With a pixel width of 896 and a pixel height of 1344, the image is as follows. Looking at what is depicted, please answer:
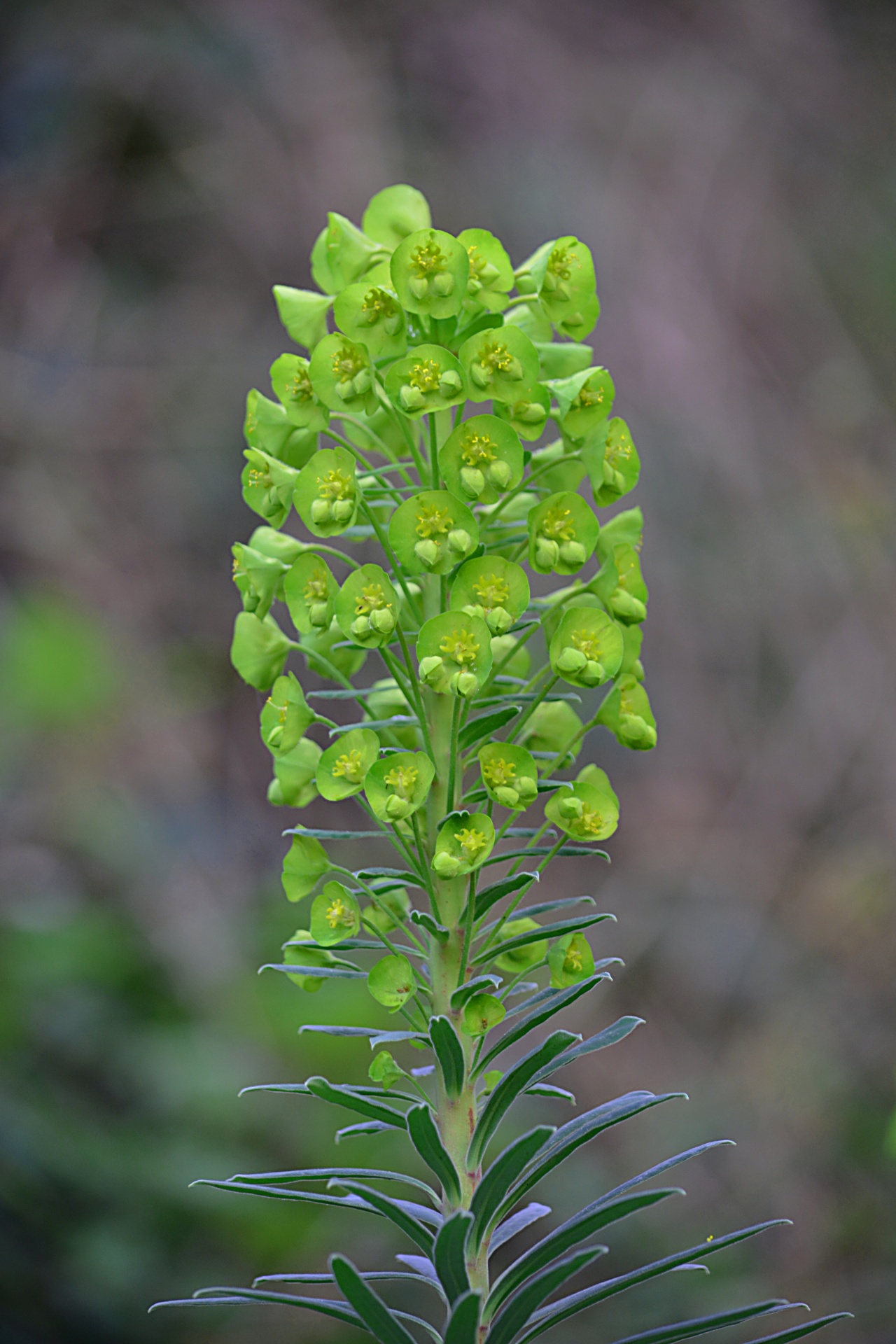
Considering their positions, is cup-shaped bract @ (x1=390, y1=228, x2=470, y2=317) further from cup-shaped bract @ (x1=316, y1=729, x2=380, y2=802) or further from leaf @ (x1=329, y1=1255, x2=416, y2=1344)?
leaf @ (x1=329, y1=1255, x2=416, y2=1344)

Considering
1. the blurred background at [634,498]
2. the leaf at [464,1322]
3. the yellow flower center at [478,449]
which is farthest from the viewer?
the blurred background at [634,498]

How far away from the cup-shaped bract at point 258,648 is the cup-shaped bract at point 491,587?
282 mm

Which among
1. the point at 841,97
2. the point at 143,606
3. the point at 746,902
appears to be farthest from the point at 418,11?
the point at 746,902

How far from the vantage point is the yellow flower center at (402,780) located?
3.78 ft

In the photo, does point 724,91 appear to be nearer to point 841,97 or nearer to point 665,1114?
point 841,97

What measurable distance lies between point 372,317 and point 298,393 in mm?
127

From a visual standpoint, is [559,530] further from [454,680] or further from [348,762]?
[348,762]

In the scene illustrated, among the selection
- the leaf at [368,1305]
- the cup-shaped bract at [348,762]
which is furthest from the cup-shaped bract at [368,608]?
the leaf at [368,1305]

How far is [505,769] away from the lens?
1160 millimetres

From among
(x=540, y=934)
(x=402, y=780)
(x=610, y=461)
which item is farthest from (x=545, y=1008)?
(x=610, y=461)

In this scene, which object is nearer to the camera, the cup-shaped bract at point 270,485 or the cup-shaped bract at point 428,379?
the cup-shaped bract at point 428,379

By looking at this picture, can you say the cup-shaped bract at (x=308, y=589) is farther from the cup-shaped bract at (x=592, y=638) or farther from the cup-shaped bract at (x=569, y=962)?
the cup-shaped bract at (x=569, y=962)

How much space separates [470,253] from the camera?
125 centimetres

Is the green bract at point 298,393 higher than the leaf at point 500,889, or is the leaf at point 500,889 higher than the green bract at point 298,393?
the green bract at point 298,393
